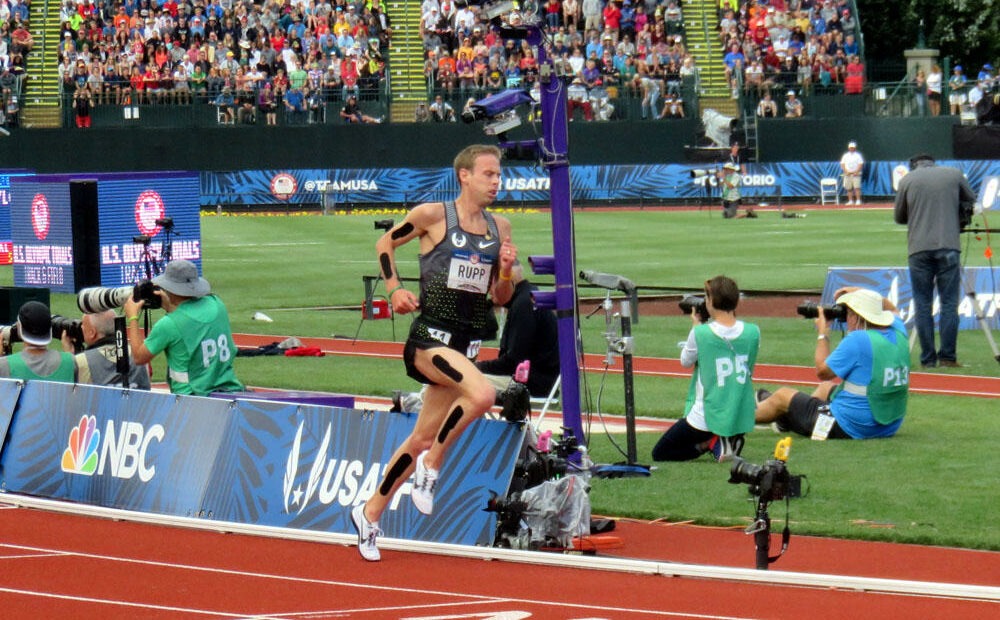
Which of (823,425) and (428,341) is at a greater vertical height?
(428,341)

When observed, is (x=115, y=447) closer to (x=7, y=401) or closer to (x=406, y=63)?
(x=7, y=401)

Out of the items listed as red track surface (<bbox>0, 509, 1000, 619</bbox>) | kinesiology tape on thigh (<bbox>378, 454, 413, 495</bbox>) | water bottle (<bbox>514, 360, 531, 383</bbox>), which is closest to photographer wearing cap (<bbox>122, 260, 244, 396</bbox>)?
red track surface (<bbox>0, 509, 1000, 619</bbox>)

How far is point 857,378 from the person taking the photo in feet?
39.0

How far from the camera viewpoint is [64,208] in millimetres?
24141

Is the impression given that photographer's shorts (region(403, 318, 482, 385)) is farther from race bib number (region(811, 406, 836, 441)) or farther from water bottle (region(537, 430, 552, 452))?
race bib number (region(811, 406, 836, 441))

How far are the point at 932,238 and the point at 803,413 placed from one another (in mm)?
4435

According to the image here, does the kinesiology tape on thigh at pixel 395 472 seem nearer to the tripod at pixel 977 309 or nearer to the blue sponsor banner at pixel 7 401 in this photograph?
the blue sponsor banner at pixel 7 401

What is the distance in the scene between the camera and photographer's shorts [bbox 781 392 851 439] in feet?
41.0

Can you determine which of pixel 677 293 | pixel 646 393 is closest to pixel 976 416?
pixel 646 393

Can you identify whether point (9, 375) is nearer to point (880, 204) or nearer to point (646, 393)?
point (646, 393)

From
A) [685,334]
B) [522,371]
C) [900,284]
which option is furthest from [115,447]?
[685,334]

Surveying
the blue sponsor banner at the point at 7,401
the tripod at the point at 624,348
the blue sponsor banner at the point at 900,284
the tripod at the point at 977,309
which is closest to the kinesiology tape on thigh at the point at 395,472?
the tripod at the point at 624,348

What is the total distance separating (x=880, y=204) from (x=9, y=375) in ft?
117

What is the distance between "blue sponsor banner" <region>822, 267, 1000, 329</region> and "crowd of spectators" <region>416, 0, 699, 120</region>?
84.3 ft
